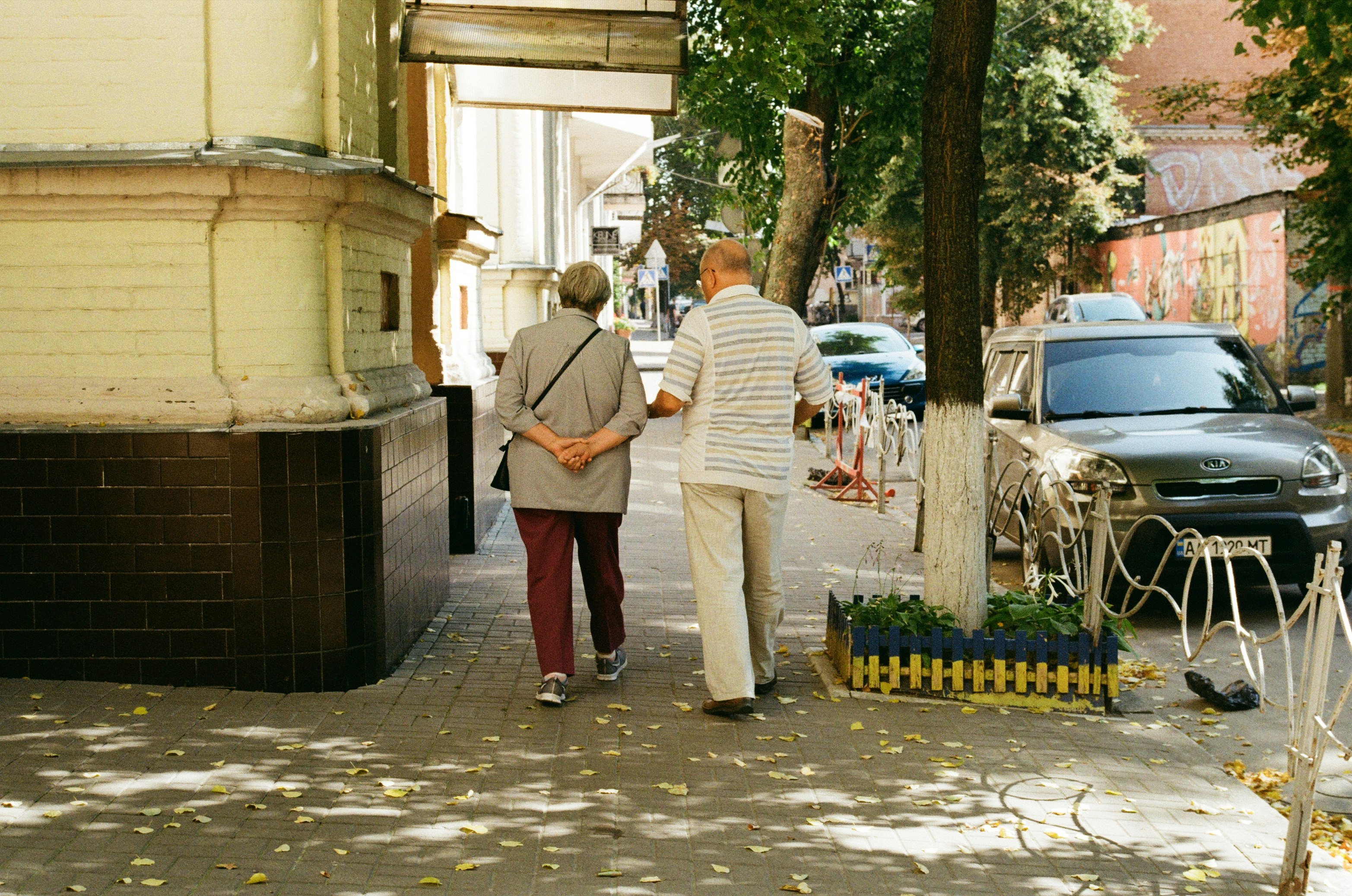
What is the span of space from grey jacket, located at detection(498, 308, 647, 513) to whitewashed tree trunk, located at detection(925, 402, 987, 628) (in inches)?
60.9

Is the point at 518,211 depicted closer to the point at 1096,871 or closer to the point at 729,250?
the point at 729,250

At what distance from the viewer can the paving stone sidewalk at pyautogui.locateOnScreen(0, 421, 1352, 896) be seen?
162 inches

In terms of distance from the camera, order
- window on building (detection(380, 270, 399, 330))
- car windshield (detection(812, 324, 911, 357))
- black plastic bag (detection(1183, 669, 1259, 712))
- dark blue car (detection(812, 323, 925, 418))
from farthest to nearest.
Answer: car windshield (detection(812, 324, 911, 357)) → dark blue car (detection(812, 323, 925, 418)) → window on building (detection(380, 270, 399, 330)) → black plastic bag (detection(1183, 669, 1259, 712))

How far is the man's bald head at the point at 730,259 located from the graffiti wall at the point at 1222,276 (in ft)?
63.6

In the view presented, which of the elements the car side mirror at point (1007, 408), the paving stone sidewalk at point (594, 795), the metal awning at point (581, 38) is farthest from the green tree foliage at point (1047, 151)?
the paving stone sidewalk at point (594, 795)

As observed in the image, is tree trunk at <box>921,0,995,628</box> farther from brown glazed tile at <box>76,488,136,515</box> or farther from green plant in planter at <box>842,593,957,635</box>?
brown glazed tile at <box>76,488,136,515</box>

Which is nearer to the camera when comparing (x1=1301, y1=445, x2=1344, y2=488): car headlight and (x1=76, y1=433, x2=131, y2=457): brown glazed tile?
(x1=76, y1=433, x2=131, y2=457): brown glazed tile

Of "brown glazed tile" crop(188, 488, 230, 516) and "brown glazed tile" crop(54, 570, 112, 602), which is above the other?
"brown glazed tile" crop(188, 488, 230, 516)

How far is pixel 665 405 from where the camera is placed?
19.0 ft

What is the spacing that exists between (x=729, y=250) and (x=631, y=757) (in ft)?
Result: 7.09

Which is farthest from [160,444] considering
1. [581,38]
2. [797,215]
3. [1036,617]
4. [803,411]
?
[797,215]

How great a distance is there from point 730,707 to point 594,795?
3.67 ft

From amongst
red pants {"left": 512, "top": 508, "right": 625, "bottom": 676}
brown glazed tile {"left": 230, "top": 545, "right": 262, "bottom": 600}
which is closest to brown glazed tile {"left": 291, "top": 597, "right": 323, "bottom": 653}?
brown glazed tile {"left": 230, "top": 545, "right": 262, "bottom": 600}

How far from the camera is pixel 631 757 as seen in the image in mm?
5246
